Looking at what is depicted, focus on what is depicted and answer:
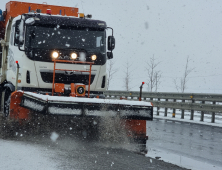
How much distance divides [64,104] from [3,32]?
15.6ft

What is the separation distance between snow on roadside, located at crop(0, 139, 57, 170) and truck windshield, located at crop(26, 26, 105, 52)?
315cm

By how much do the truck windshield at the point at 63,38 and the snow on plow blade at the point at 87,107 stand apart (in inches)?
70.8

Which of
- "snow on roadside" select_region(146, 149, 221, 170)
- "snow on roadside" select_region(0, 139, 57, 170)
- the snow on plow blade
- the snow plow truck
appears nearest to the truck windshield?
the snow plow truck

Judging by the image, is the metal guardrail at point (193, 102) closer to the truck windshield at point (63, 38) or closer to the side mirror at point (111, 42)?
the side mirror at point (111, 42)

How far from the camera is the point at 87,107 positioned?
23.2 ft

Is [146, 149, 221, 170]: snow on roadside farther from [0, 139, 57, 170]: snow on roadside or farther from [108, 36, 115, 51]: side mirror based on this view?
[108, 36, 115, 51]: side mirror

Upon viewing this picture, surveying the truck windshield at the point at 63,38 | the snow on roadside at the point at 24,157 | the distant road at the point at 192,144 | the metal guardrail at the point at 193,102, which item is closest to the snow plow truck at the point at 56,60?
the truck windshield at the point at 63,38

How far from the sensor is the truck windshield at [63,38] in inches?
348

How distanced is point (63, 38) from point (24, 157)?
437 centimetres

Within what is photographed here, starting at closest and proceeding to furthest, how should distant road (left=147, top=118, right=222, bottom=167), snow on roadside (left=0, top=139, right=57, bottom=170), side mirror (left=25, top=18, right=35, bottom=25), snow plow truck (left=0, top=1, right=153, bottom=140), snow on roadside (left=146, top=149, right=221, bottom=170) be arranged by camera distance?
snow on roadside (left=0, top=139, right=57, bottom=170) < snow on roadside (left=146, top=149, right=221, bottom=170) < distant road (left=147, top=118, right=222, bottom=167) < snow plow truck (left=0, top=1, right=153, bottom=140) < side mirror (left=25, top=18, right=35, bottom=25)

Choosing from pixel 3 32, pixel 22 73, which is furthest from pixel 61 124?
pixel 3 32

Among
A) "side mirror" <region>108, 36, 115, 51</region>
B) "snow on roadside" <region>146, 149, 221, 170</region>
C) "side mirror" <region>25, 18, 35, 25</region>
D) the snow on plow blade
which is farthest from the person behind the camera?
"side mirror" <region>108, 36, 115, 51</region>

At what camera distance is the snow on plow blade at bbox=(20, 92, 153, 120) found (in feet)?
22.5

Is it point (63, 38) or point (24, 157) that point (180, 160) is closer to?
point (24, 157)
